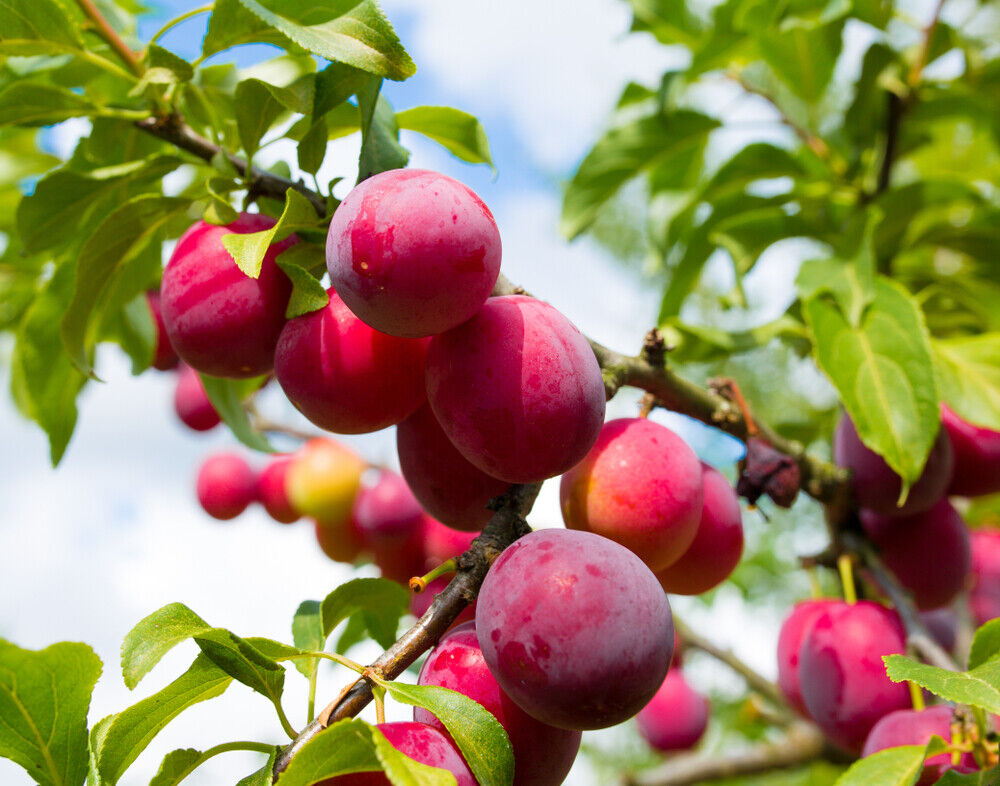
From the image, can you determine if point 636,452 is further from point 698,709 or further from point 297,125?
point 698,709

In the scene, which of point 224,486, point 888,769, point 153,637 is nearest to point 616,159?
point 888,769

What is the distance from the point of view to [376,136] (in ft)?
2.61

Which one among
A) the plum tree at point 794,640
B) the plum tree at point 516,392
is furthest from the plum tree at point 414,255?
the plum tree at point 794,640

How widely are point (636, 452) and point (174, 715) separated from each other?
45cm

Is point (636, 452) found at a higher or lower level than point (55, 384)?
higher

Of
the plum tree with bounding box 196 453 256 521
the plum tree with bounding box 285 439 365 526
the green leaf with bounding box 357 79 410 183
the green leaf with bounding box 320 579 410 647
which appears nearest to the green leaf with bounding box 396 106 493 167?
the green leaf with bounding box 357 79 410 183

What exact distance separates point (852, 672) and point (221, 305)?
0.91m

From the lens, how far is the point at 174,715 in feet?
2.11

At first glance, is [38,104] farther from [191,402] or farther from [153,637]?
[191,402]

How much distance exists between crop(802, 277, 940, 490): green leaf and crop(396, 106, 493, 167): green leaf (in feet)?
1.57

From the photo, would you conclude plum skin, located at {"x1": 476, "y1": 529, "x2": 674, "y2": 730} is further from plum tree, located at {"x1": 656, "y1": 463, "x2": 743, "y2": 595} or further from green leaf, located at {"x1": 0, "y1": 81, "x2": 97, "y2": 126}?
green leaf, located at {"x1": 0, "y1": 81, "x2": 97, "y2": 126}

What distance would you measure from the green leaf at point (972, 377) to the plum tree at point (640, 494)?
539 millimetres

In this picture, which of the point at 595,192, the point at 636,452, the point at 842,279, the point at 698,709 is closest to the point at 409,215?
the point at 636,452

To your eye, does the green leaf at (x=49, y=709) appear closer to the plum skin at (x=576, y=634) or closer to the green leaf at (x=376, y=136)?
the plum skin at (x=576, y=634)
